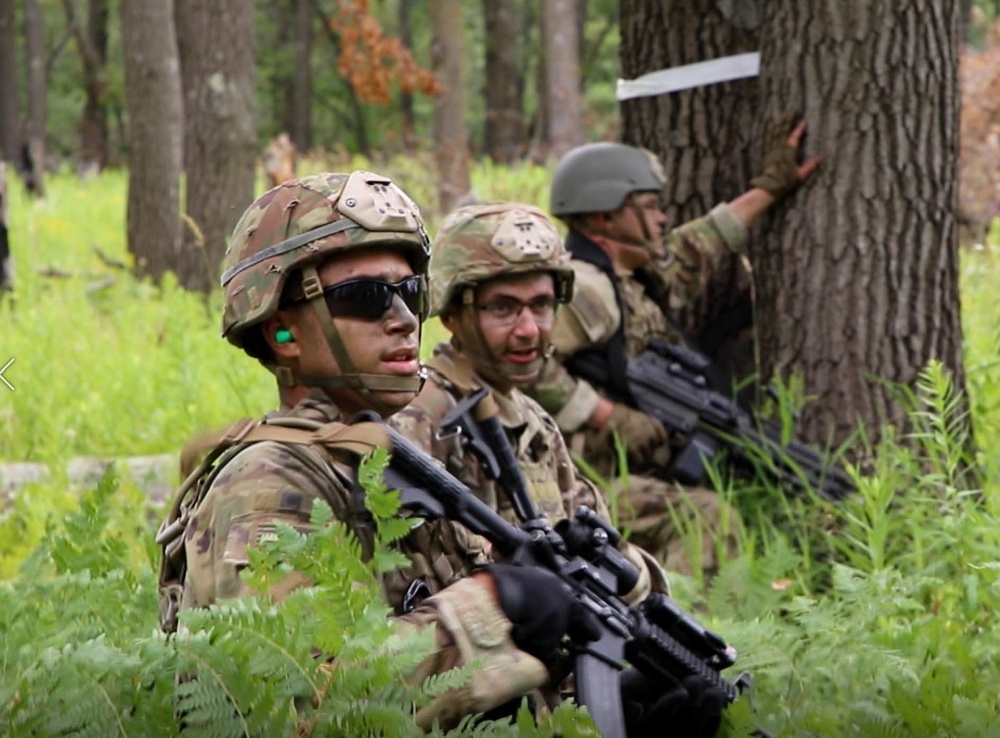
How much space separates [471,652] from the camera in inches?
110

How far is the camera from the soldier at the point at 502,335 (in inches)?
166

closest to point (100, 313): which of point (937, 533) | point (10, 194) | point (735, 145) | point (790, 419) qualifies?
point (735, 145)

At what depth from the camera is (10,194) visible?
19.4 m

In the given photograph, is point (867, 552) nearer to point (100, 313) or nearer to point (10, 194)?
point (100, 313)

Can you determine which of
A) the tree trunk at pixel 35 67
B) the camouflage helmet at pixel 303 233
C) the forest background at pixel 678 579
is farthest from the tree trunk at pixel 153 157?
the tree trunk at pixel 35 67

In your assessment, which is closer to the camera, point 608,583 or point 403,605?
point 403,605

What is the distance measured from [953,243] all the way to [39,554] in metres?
3.79

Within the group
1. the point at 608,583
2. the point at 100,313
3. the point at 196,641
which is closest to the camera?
the point at 196,641

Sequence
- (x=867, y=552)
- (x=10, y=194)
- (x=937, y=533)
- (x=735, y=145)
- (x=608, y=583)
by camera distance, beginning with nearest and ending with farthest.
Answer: (x=608, y=583)
(x=937, y=533)
(x=867, y=552)
(x=735, y=145)
(x=10, y=194)

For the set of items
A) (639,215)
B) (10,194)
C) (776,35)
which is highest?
(776,35)

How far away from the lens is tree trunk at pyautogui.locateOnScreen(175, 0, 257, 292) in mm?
10852

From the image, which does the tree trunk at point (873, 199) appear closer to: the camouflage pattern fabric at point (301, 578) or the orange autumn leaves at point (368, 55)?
the camouflage pattern fabric at point (301, 578)

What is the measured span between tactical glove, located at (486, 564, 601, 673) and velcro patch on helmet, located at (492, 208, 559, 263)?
1.80m

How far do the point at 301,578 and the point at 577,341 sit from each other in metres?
3.16
